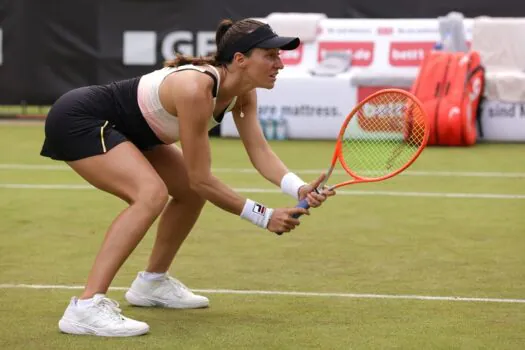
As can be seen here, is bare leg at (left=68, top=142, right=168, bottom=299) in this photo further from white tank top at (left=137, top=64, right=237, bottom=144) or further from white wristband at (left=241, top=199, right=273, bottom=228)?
white wristband at (left=241, top=199, right=273, bottom=228)

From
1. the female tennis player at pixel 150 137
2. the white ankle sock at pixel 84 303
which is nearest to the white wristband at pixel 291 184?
the female tennis player at pixel 150 137

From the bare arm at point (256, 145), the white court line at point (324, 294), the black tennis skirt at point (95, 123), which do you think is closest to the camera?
the black tennis skirt at point (95, 123)

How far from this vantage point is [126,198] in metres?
5.14

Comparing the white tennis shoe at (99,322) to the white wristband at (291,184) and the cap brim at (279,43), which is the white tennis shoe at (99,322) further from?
the cap brim at (279,43)

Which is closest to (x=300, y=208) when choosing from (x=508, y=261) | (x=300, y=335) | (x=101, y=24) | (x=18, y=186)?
(x=300, y=335)

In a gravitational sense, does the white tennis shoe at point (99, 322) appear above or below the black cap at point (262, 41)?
below

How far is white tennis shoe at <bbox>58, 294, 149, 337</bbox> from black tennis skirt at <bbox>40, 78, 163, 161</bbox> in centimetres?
64

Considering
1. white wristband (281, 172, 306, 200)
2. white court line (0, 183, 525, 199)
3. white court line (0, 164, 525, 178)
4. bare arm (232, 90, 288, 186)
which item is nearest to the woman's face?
bare arm (232, 90, 288, 186)

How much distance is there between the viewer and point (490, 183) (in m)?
10.3

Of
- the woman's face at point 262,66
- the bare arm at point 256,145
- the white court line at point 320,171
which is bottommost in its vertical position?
the white court line at point 320,171

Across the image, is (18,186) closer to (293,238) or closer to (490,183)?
(293,238)

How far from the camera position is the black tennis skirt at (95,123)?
513 centimetres

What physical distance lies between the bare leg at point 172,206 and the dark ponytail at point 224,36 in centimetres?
49

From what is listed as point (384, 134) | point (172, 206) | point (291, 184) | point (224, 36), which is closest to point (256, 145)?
point (291, 184)
